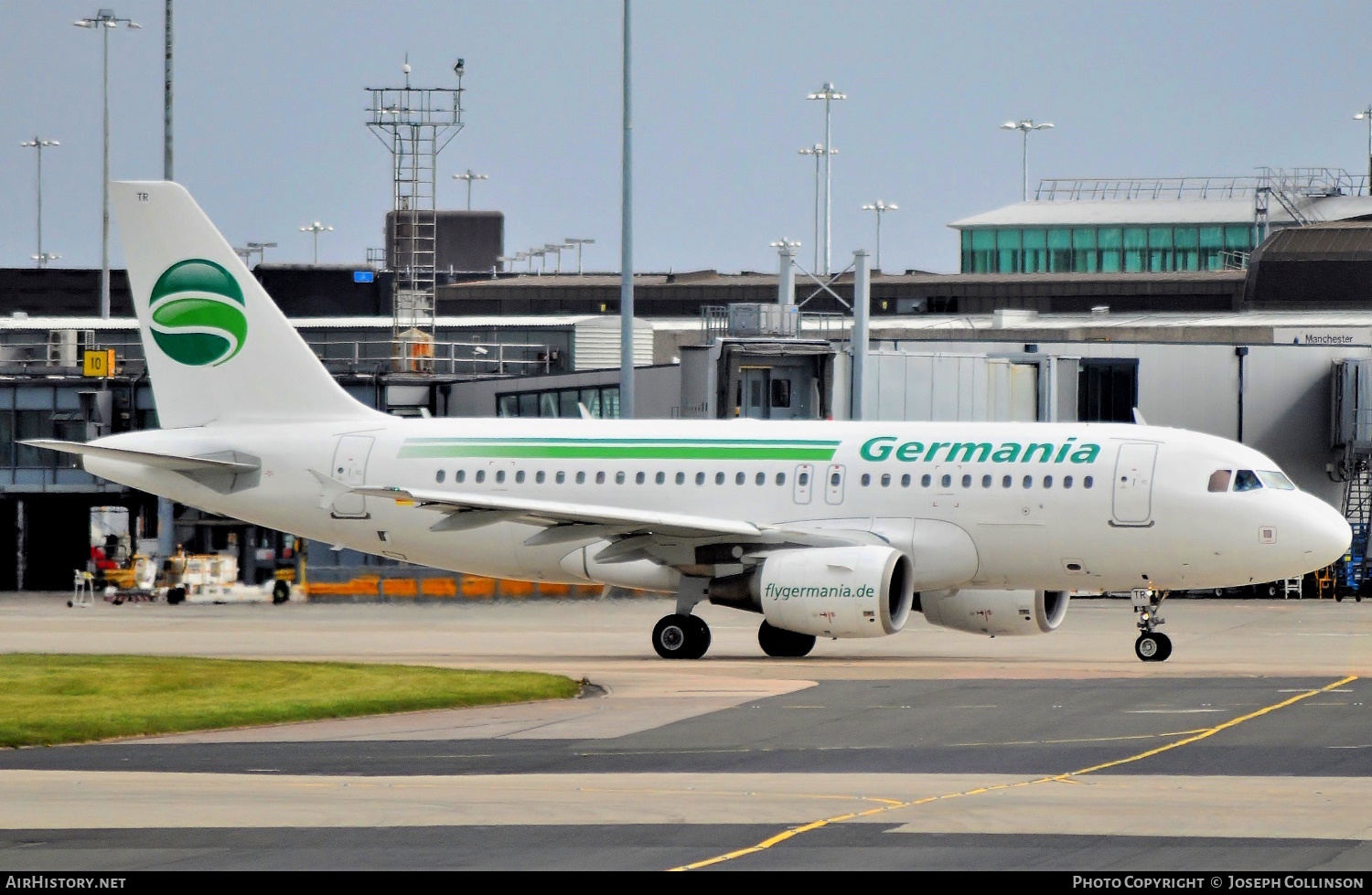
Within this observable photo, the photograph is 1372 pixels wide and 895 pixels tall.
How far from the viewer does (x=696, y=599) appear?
36.6 m

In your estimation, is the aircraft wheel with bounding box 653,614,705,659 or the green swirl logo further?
the green swirl logo

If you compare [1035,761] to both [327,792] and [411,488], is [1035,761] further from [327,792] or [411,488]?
[411,488]

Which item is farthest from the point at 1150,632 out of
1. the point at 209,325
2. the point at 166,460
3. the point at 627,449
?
the point at 209,325

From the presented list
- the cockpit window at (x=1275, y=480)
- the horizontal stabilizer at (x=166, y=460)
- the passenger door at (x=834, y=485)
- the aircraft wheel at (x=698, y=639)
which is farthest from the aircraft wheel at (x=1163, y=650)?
the horizontal stabilizer at (x=166, y=460)

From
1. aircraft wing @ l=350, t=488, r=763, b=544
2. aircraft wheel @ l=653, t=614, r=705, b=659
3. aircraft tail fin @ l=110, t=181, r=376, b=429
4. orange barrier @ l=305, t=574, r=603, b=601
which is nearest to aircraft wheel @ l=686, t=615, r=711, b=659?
aircraft wheel @ l=653, t=614, r=705, b=659

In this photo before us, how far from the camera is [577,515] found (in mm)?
34719

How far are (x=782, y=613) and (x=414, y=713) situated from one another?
840cm

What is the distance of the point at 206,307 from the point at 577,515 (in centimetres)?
1007

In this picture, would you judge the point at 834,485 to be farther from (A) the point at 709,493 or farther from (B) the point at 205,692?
(B) the point at 205,692

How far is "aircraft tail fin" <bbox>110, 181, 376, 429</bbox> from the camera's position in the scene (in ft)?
131

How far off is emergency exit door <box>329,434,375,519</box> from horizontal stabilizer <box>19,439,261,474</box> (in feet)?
5.23

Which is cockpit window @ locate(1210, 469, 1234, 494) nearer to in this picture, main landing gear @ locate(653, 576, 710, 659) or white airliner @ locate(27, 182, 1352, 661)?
white airliner @ locate(27, 182, 1352, 661)

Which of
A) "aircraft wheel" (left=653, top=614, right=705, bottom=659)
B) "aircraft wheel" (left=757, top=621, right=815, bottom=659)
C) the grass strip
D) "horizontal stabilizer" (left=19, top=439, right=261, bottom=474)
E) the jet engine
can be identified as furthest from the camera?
"horizontal stabilizer" (left=19, top=439, right=261, bottom=474)
